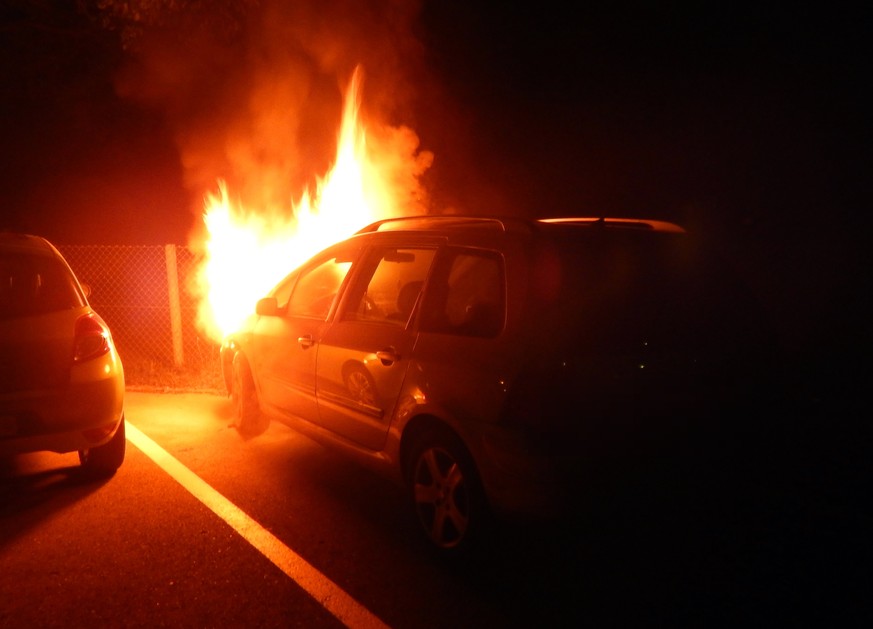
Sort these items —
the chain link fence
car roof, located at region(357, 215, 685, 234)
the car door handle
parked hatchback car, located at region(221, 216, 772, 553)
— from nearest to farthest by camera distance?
parked hatchback car, located at region(221, 216, 772, 553), car roof, located at region(357, 215, 685, 234), the car door handle, the chain link fence

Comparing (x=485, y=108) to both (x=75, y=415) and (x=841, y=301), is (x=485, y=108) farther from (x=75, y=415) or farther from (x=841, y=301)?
(x=75, y=415)

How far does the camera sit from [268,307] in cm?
586

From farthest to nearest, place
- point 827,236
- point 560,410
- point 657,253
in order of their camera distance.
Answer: point 827,236
point 657,253
point 560,410

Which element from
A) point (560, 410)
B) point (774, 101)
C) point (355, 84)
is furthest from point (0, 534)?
Result: point (774, 101)

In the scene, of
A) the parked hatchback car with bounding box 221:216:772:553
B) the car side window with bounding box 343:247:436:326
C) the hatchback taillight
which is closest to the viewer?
the parked hatchback car with bounding box 221:216:772:553

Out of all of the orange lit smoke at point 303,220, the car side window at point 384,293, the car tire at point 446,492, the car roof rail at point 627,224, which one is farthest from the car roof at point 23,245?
the orange lit smoke at point 303,220

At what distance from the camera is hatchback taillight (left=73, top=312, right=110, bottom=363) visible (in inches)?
195

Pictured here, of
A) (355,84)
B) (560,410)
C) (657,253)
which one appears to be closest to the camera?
(560,410)

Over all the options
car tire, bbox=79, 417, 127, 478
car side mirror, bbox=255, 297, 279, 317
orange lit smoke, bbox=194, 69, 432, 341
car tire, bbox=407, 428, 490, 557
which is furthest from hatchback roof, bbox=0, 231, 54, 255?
orange lit smoke, bbox=194, 69, 432, 341

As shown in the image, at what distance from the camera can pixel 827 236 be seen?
10938mm

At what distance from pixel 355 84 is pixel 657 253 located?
8.85 meters

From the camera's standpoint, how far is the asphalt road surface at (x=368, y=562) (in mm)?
3502

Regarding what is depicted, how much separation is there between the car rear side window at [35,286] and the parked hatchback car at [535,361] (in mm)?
1990

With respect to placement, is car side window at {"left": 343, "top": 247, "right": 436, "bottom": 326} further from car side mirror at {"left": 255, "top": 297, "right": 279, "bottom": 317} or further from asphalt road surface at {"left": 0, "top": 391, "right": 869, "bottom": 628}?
asphalt road surface at {"left": 0, "top": 391, "right": 869, "bottom": 628}
